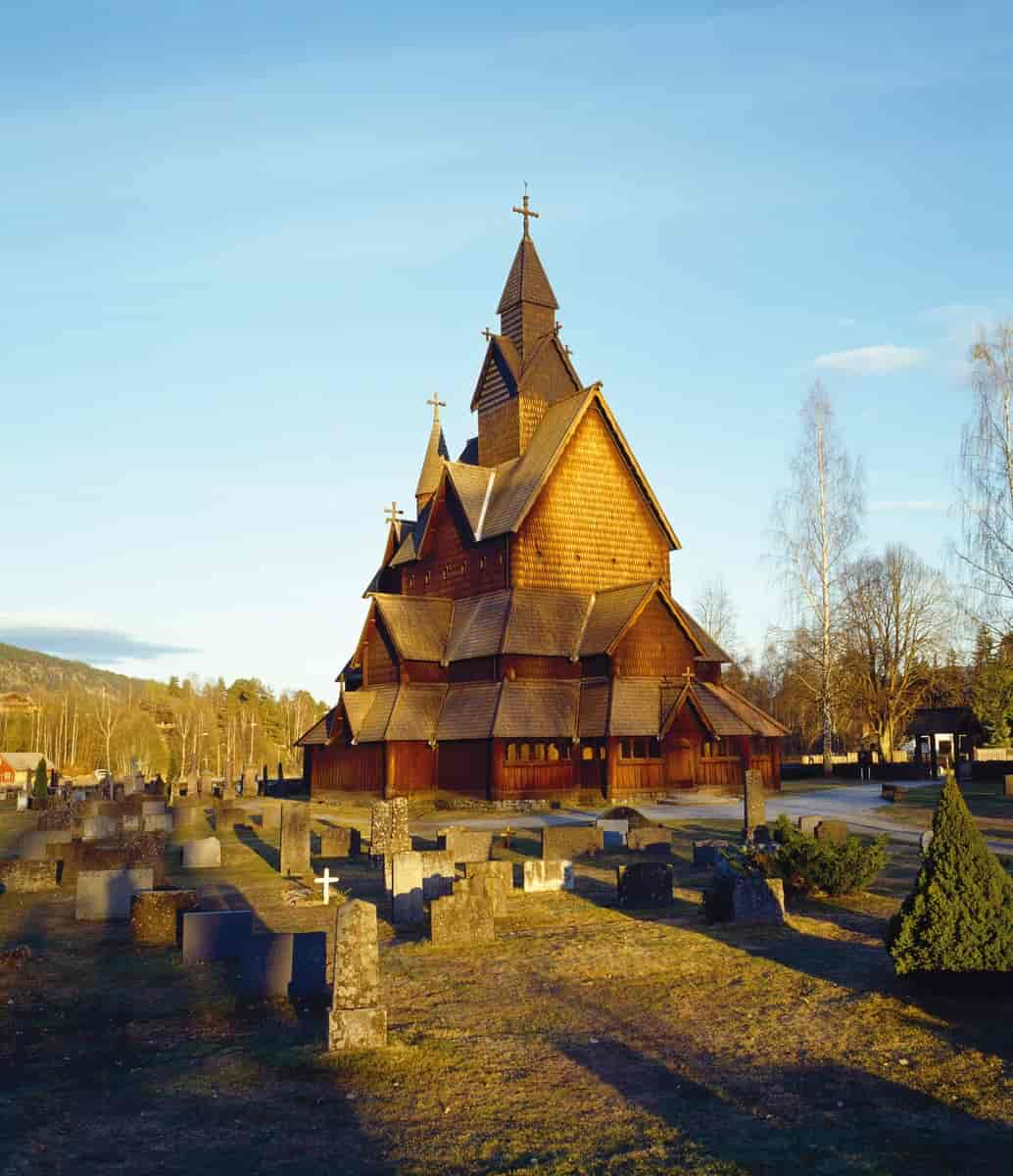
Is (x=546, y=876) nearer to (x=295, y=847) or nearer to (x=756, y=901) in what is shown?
(x=756, y=901)

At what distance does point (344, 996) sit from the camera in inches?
350

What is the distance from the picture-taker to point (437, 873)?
1688 cm

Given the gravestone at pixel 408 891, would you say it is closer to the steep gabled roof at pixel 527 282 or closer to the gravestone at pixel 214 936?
the gravestone at pixel 214 936

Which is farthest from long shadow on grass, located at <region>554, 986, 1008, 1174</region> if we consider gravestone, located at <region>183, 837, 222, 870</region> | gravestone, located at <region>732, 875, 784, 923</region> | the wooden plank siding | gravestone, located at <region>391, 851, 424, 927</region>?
the wooden plank siding

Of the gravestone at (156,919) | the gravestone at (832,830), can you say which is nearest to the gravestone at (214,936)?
the gravestone at (156,919)

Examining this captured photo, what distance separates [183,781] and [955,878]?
50.3 meters

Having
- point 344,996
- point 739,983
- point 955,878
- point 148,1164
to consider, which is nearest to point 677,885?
point 739,983

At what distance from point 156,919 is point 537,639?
82.0ft

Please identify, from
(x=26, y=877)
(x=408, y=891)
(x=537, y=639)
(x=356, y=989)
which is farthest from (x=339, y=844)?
(x=537, y=639)

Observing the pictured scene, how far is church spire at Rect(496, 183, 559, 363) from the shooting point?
45062 millimetres

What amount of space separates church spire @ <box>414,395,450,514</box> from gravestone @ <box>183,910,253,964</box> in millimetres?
38413

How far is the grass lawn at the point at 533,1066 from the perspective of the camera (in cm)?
672

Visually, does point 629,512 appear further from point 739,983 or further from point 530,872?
point 739,983

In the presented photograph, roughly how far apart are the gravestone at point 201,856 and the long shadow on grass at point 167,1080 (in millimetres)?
9412
